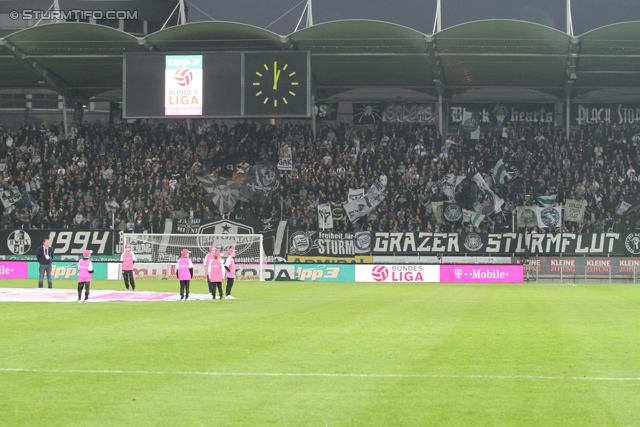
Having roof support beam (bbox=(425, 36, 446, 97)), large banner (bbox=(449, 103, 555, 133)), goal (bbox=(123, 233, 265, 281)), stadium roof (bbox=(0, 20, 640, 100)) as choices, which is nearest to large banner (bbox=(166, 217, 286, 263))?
goal (bbox=(123, 233, 265, 281))

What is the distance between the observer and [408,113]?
54625 millimetres

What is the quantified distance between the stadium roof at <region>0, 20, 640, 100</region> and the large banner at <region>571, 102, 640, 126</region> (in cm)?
125

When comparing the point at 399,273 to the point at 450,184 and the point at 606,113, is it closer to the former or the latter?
the point at 450,184

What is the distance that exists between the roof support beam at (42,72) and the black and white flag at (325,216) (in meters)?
18.8

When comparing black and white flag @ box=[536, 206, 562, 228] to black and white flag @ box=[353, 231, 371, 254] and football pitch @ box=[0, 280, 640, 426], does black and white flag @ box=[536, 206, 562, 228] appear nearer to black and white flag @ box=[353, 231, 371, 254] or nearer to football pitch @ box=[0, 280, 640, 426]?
black and white flag @ box=[353, 231, 371, 254]

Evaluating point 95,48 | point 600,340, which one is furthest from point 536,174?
point 600,340

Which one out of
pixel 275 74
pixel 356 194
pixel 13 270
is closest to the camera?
pixel 275 74

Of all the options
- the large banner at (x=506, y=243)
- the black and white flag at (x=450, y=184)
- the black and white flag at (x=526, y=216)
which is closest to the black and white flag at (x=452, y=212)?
the black and white flag at (x=450, y=184)

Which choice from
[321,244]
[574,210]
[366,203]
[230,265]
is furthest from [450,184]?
[230,265]

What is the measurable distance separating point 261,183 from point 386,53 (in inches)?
415

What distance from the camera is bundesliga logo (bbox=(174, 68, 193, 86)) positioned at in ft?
133

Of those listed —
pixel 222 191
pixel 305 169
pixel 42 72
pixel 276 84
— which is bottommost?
pixel 222 191

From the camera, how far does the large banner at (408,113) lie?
179 feet

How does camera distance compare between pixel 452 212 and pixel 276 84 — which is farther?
pixel 452 212
